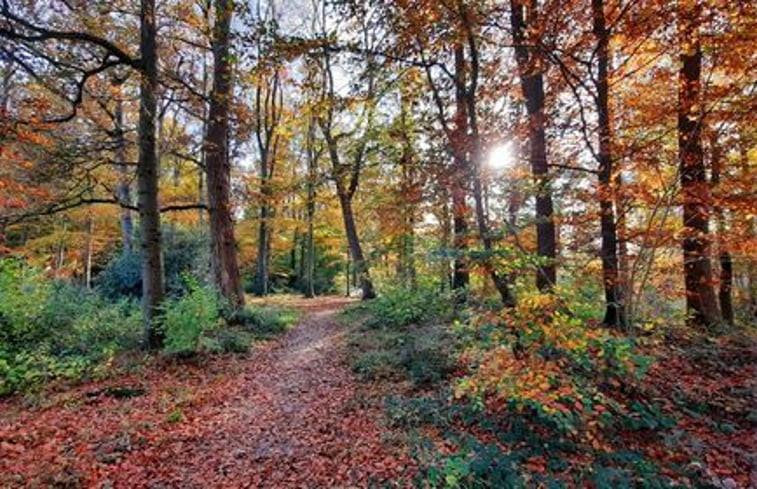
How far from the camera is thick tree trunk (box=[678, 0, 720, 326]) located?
5594 millimetres

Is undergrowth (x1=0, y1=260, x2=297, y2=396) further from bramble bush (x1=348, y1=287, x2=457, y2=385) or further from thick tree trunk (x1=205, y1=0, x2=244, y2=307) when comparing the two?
bramble bush (x1=348, y1=287, x2=457, y2=385)

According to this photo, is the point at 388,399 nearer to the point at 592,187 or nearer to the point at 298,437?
the point at 298,437

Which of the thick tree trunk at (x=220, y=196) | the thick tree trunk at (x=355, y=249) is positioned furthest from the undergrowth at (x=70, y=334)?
the thick tree trunk at (x=355, y=249)

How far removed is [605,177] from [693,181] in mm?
1646

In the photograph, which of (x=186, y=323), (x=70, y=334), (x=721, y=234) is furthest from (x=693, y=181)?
(x=70, y=334)

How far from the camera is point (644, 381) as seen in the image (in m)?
4.40

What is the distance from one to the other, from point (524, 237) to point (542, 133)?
14.4ft

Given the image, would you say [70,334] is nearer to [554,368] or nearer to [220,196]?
[220,196]

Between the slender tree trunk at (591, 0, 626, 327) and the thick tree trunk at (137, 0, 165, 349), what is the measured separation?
7223 millimetres

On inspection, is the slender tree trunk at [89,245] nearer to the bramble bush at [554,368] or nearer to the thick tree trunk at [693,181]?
the bramble bush at [554,368]

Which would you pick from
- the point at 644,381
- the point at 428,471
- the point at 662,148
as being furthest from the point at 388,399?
→ the point at 662,148

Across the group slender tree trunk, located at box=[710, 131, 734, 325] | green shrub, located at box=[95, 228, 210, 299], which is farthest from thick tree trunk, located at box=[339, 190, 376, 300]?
slender tree trunk, located at box=[710, 131, 734, 325]

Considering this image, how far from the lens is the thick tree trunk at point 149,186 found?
644cm

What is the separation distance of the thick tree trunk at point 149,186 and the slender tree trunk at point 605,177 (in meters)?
7.22
